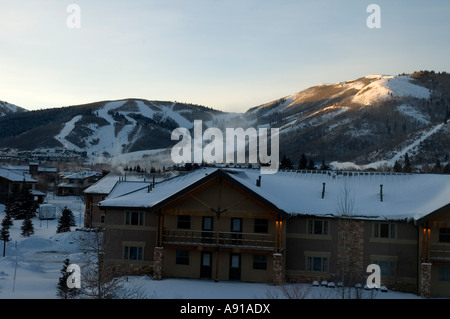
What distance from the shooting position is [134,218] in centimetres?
3173

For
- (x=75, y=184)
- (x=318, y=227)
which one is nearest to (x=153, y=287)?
(x=318, y=227)

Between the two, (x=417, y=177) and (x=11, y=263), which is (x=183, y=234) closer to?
(x=11, y=263)

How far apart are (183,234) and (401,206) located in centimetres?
1337

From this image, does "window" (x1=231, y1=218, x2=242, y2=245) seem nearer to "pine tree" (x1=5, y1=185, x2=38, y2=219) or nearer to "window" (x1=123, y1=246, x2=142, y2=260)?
"window" (x1=123, y1=246, x2=142, y2=260)

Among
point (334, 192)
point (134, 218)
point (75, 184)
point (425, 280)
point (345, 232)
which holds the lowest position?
point (425, 280)

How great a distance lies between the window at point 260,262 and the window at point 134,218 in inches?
301

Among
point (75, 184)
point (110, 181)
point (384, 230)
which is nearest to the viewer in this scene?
point (384, 230)

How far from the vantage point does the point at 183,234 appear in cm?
3056

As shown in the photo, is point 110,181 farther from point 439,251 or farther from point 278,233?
point 439,251

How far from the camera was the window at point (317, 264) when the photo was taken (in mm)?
30000

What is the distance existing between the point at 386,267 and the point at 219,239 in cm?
1002

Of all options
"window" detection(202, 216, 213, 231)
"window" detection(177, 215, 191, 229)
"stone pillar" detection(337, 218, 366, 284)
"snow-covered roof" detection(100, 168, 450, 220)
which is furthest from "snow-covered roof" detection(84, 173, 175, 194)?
"stone pillar" detection(337, 218, 366, 284)

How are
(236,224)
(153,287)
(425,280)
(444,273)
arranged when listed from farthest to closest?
1. (236,224)
2. (444,273)
3. (425,280)
4. (153,287)

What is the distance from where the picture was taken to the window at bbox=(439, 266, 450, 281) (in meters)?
28.0
